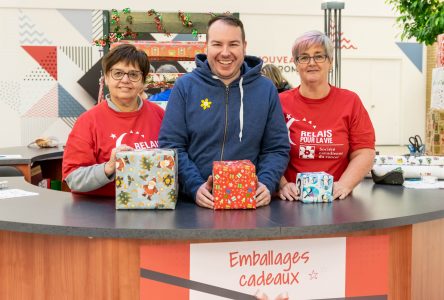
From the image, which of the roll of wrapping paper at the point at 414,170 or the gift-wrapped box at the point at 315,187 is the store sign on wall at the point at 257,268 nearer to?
the gift-wrapped box at the point at 315,187

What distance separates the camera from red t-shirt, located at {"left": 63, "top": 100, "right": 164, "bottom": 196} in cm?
261

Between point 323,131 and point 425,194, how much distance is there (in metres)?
0.59

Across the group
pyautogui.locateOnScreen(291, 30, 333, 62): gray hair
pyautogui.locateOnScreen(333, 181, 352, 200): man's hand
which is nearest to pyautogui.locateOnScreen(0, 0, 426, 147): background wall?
pyautogui.locateOnScreen(291, 30, 333, 62): gray hair

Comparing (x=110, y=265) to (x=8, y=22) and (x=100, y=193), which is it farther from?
(x=8, y=22)

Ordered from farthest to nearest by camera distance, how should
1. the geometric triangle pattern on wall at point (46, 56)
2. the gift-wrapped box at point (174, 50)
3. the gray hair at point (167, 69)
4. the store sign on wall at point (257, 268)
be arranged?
1. the geometric triangle pattern on wall at point (46, 56)
2. the gift-wrapped box at point (174, 50)
3. the gray hair at point (167, 69)
4. the store sign on wall at point (257, 268)

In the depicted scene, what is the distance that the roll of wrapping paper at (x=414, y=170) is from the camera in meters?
3.19

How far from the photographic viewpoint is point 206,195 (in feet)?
7.77

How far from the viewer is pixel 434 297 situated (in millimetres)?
2576

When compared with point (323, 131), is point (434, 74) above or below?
above

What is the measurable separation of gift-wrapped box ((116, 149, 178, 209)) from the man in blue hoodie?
0.18 meters

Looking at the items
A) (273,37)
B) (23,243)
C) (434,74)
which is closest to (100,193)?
(23,243)

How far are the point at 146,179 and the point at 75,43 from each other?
948 centimetres

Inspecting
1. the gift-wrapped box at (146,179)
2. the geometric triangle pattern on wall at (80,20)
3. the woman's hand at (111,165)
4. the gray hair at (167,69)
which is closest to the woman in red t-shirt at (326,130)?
the gift-wrapped box at (146,179)

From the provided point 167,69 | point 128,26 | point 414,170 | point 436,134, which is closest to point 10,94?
point 128,26
